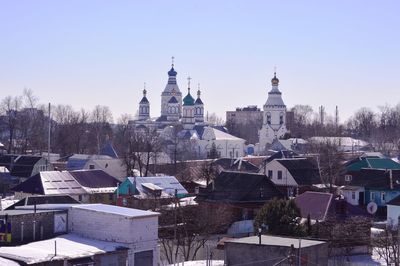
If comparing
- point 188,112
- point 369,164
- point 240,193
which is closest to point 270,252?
point 240,193

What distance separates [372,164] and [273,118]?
1643 inches

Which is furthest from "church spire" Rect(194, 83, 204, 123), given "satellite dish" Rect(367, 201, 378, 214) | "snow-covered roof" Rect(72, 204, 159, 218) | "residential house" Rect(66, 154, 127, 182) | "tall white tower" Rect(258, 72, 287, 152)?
"snow-covered roof" Rect(72, 204, 159, 218)

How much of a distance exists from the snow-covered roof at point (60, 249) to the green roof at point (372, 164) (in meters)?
25.9

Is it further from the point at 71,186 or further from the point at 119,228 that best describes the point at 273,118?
the point at 119,228

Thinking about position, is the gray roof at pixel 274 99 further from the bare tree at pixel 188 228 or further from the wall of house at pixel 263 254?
the wall of house at pixel 263 254

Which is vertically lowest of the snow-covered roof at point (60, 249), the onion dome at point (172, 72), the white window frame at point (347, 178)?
the snow-covered roof at point (60, 249)

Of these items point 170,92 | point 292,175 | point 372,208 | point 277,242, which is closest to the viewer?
point 277,242

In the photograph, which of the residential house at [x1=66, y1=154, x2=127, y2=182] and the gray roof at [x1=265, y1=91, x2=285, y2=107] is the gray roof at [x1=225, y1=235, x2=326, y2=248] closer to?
the residential house at [x1=66, y1=154, x2=127, y2=182]

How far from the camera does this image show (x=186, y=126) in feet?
309

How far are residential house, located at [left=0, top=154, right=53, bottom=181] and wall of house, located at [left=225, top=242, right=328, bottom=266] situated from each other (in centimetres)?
2936

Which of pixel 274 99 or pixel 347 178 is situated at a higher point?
pixel 274 99

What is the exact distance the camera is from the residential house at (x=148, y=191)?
106 ft

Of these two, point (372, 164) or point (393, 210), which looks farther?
point (372, 164)

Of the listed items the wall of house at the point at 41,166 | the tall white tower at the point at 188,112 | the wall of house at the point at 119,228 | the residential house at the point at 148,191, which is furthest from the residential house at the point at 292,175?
the tall white tower at the point at 188,112
